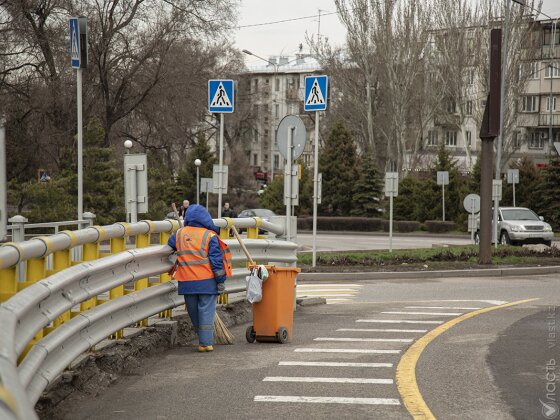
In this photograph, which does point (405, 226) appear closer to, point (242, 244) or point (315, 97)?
point (315, 97)

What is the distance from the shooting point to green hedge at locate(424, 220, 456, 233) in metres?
55.6

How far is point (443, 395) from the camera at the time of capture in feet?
25.1

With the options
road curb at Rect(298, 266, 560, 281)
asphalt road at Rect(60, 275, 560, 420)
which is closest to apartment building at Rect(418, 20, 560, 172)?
road curb at Rect(298, 266, 560, 281)

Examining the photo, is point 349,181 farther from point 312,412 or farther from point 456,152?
point 312,412

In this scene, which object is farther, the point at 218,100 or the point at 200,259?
the point at 218,100

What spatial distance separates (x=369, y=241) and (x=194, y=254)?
36.7 metres

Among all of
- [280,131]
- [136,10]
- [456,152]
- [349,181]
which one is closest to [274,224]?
[280,131]

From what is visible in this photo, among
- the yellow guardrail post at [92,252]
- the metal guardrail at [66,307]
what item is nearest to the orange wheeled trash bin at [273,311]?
the metal guardrail at [66,307]

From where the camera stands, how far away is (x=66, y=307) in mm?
7012

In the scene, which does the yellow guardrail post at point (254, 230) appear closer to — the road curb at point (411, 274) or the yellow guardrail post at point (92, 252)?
the yellow guardrail post at point (92, 252)

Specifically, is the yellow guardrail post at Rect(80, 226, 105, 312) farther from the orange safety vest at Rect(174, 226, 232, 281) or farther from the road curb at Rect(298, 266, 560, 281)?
the road curb at Rect(298, 266, 560, 281)

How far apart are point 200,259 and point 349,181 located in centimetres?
5320

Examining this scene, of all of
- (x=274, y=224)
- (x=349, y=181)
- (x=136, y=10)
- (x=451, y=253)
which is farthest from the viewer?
(x=349, y=181)

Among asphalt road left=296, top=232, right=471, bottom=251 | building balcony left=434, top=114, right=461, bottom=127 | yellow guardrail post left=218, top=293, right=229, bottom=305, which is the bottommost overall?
asphalt road left=296, top=232, right=471, bottom=251
